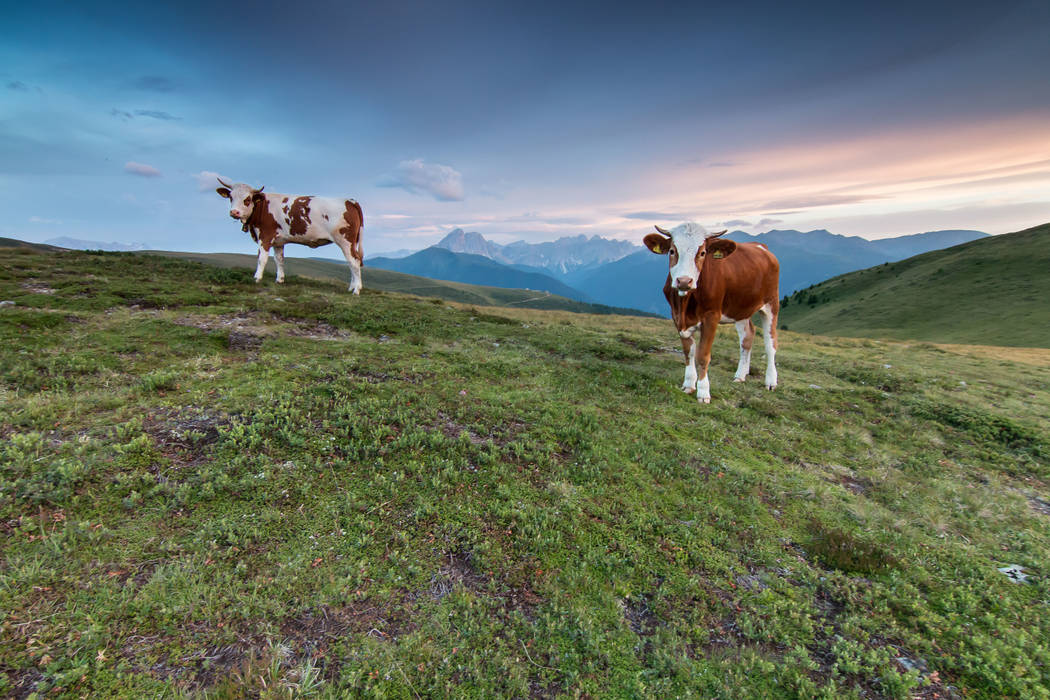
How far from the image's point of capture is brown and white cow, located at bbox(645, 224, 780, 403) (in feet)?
28.3

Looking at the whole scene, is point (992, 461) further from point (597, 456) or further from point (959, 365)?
point (959, 365)

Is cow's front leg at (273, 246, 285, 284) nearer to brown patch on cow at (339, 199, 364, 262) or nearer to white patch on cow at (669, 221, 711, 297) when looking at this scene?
brown patch on cow at (339, 199, 364, 262)

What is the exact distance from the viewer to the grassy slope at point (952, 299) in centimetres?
5431

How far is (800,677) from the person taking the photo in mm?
3385

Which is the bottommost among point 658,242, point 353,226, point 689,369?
point 689,369

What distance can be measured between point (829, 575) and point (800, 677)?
182 cm

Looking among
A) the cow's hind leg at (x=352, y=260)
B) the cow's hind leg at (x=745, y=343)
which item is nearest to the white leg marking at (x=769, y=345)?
the cow's hind leg at (x=745, y=343)

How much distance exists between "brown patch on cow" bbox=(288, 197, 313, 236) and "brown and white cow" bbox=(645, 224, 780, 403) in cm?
1371

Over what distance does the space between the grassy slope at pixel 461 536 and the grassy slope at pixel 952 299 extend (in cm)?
6433

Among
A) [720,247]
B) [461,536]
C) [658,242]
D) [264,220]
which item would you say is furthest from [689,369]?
[264,220]

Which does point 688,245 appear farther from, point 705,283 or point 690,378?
point 690,378

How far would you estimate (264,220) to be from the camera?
16016mm

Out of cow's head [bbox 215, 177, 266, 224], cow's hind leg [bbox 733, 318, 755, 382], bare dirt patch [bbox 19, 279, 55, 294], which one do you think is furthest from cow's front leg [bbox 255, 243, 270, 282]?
cow's hind leg [bbox 733, 318, 755, 382]

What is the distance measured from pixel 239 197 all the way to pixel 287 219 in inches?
67.7
